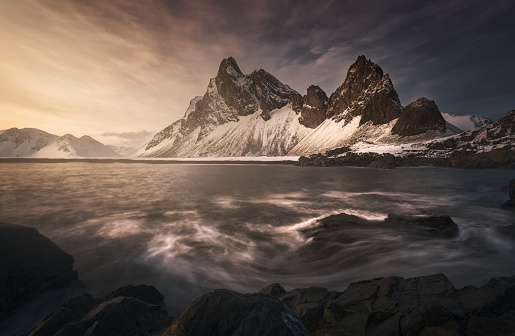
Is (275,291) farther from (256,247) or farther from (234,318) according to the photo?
(256,247)

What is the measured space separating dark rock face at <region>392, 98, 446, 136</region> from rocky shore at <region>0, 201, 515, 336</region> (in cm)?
11236

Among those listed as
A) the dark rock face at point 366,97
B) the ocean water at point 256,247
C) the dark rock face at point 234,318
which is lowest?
the ocean water at point 256,247

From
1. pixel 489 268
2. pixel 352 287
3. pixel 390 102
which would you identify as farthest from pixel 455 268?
pixel 390 102

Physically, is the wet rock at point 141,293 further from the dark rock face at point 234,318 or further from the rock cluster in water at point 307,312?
the dark rock face at point 234,318

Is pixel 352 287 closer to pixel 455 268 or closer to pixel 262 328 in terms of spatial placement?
pixel 262 328

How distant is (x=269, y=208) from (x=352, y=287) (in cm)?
1251

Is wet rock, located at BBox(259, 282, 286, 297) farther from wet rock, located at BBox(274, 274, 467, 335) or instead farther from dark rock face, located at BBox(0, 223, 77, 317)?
dark rock face, located at BBox(0, 223, 77, 317)

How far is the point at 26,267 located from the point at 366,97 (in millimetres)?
156002

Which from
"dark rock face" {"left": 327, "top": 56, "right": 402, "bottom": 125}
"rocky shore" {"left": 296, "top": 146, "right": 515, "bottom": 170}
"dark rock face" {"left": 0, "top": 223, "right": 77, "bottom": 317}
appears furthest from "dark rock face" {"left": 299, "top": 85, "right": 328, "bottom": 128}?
"dark rock face" {"left": 0, "top": 223, "right": 77, "bottom": 317}

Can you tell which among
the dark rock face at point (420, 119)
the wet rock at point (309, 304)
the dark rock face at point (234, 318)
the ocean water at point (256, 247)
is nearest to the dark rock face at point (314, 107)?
the dark rock face at point (420, 119)

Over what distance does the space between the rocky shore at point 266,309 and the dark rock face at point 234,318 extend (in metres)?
0.01

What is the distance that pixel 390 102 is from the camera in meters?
120

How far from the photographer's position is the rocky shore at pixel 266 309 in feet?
9.46

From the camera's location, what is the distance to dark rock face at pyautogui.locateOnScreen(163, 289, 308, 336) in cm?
273
